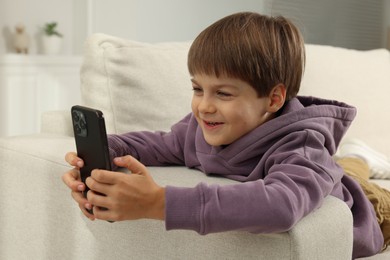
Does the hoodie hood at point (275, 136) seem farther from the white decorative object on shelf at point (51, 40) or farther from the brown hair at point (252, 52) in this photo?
the white decorative object on shelf at point (51, 40)

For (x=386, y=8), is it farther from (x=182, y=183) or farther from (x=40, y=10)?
(x=182, y=183)

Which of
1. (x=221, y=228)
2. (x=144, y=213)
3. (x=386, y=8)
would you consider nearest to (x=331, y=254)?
(x=221, y=228)

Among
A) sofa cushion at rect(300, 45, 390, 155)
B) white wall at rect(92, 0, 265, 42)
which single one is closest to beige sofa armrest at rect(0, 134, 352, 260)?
sofa cushion at rect(300, 45, 390, 155)

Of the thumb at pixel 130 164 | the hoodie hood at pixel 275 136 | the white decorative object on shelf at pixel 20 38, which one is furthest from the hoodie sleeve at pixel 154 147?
the white decorative object on shelf at pixel 20 38

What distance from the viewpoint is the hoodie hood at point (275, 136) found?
1177 millimetres

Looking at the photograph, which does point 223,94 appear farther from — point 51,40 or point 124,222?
point 51,40

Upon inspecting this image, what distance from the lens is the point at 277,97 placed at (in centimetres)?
122

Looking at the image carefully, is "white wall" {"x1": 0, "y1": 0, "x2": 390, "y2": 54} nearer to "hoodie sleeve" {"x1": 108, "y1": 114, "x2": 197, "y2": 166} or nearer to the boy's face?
"hoodie sleeve" {"x1": 108, "y1": 114, "x2": 197, "y2": 166}

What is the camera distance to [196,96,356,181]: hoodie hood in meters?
1.18

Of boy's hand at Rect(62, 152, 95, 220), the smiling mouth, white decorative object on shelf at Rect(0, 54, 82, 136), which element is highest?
the smiling mouth

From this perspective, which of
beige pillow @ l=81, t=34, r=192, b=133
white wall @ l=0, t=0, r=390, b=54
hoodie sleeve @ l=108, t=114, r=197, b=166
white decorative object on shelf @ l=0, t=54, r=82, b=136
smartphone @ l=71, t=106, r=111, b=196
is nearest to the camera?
smartphone @ l=71, t=106, r=111, b=196

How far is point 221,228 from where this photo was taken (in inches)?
36.4

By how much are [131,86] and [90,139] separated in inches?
22.2

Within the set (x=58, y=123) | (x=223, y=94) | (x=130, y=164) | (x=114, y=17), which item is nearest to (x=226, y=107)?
(x=223, y=94)
